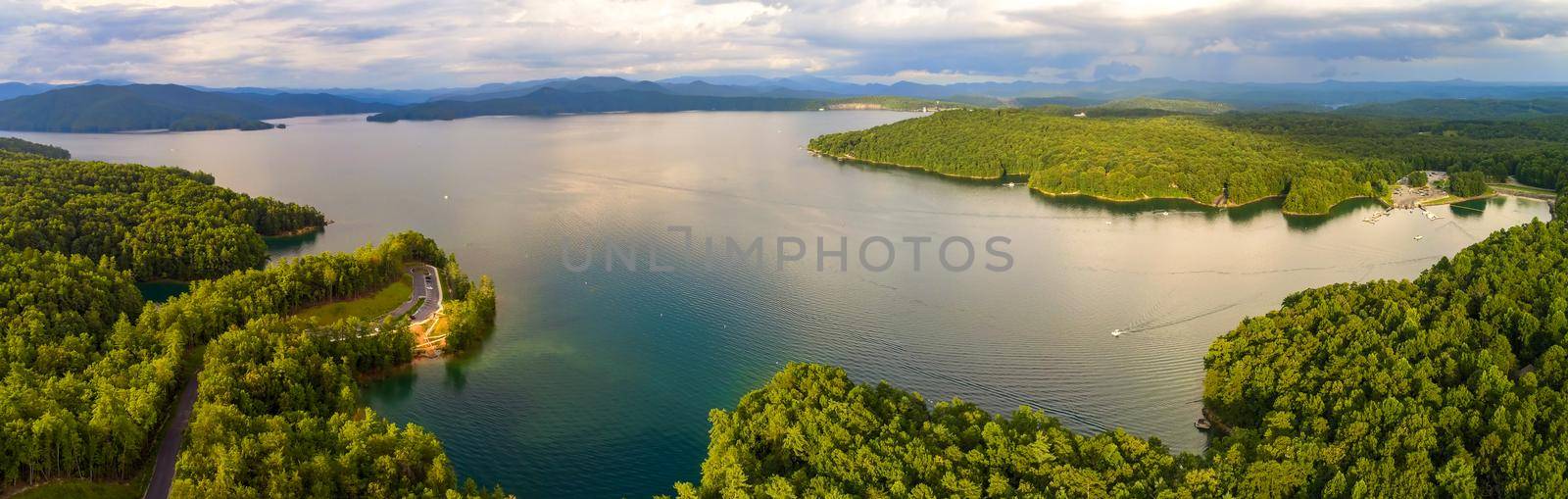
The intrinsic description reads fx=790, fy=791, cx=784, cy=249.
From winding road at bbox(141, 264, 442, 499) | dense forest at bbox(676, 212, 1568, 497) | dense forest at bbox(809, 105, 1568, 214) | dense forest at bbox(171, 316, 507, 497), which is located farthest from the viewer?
dense forest at bbox(809, 105, 1568, 214)

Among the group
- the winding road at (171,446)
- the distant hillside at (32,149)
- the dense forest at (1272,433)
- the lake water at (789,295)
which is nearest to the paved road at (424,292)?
the lake water at (789,295)

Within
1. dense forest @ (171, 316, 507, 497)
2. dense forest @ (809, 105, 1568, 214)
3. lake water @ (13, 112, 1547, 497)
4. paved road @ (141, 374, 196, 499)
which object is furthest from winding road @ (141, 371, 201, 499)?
dense forest @ (809, 105, 1568, 214)

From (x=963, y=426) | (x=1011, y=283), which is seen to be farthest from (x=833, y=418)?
(x=1011, y=283)

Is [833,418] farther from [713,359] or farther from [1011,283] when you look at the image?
[1011,283]

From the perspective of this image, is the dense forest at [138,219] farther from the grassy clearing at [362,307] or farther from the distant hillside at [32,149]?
the distant hillside at [32,149]

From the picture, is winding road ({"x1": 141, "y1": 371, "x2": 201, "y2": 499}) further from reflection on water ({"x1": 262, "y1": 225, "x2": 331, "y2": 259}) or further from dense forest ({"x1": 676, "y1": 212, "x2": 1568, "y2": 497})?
reflection on water ({"x1": 262, "y1": 225, "x2": 331, "y2": 259})

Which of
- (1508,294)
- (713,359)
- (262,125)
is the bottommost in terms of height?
(713,359)

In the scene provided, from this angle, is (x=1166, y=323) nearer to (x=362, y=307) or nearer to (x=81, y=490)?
(x=362, y=307)
